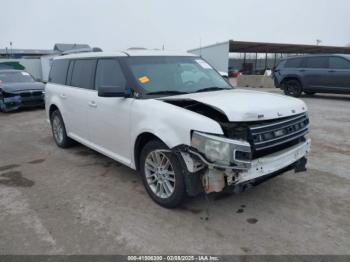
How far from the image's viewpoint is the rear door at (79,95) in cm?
526

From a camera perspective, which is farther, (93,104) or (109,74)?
(93,104)

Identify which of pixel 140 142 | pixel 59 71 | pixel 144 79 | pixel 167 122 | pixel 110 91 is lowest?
pixel 140 142

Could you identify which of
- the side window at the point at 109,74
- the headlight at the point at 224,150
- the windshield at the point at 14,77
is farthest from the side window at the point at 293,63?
the headlight at the point at 224,150

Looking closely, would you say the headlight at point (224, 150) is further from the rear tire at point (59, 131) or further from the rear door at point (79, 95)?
the rear tire at point (59, 131)

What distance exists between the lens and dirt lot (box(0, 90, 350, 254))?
319 cm

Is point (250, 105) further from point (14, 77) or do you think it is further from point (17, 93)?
point (14, 77)

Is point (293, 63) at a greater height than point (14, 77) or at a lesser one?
greater

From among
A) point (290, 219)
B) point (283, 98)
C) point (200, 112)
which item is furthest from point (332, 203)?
point (200, 112)

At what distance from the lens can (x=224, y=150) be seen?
3207 mm

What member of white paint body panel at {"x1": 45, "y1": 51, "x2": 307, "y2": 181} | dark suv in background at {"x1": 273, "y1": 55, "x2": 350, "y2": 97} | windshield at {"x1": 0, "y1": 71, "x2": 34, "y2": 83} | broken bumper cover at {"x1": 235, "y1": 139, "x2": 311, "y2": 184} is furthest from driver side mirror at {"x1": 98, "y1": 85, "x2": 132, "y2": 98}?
dark suv in background at {"x1": 273, "y1": 55, "x2": 350, "y2": 97}

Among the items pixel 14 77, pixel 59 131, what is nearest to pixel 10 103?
pixel 14 77

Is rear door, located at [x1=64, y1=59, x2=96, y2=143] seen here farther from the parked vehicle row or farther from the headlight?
the parked vehicle row

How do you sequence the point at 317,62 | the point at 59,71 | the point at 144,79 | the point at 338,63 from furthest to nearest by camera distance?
the point at 317,62
the point at 338,63
the point at 59,71
the point at 144,79

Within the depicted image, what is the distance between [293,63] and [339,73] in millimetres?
2256
